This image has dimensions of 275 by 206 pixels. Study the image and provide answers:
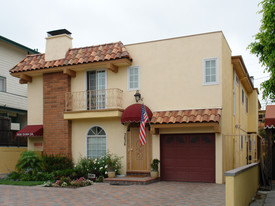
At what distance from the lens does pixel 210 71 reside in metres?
14.8

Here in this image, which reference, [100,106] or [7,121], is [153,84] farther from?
[7,121]

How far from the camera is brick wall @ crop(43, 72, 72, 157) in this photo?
17.0m

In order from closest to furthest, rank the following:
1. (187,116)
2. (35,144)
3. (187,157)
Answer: (187,116) → (187,157) → (35,144)

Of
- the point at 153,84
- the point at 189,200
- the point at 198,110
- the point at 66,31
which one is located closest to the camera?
the point at 189,200

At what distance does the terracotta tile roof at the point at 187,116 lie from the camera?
1383 centimetres

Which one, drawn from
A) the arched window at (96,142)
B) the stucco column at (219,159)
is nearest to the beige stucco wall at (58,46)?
the arched window at (96,142)

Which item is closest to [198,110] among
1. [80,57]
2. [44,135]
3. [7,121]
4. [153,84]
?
[153,84]

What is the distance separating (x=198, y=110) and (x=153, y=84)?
8.17ft

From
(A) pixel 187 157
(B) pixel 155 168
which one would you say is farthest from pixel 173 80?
(B) pixel 155 168

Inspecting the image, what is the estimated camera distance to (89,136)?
16828mm

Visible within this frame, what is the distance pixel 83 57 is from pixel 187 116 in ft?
19.8

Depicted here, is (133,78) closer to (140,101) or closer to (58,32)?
(140,101)

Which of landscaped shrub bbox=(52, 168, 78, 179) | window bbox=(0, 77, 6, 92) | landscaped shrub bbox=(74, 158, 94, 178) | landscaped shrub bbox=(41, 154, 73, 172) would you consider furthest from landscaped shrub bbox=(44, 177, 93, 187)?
window bbox=(0, 77, 6, 92)

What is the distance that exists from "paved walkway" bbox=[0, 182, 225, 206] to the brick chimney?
710cm
